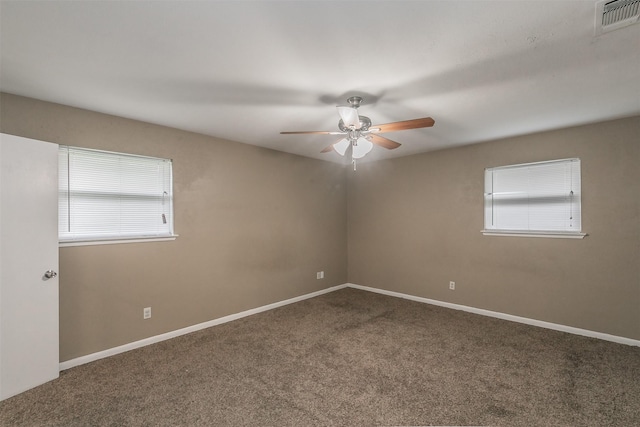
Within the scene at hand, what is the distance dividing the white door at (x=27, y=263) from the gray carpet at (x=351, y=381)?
0.19m

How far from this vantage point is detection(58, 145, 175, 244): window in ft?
8.60

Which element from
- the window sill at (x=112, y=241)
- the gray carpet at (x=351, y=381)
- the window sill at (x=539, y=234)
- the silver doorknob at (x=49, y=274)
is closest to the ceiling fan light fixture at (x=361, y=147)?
the gray carpet at (x=351, y=381)

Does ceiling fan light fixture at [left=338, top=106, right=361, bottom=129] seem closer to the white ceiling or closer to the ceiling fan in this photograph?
the ceiling fan

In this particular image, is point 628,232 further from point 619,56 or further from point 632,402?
point 619,56

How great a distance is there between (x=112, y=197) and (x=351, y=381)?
9.23 feet

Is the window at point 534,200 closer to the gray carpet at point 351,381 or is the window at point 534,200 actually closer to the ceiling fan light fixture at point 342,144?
the gray carpet at point 351,381

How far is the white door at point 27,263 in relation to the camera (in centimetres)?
213

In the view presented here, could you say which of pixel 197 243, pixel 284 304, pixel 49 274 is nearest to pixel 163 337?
pixel 197 243

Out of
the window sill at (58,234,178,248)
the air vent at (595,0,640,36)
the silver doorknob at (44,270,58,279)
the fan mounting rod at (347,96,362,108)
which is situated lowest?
the silver doorknob at (44,270,58,279)

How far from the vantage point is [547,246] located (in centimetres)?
342

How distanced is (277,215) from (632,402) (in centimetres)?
388

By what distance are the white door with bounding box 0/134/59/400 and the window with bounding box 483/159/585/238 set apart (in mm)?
4686

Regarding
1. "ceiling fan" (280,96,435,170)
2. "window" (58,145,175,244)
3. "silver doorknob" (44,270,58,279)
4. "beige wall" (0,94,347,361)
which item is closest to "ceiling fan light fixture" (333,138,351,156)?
"ceiling fan" (280,96,435,170)

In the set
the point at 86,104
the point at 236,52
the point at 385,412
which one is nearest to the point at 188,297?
the point at 86,104
